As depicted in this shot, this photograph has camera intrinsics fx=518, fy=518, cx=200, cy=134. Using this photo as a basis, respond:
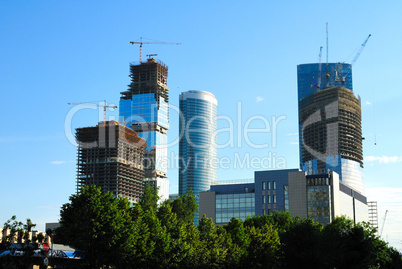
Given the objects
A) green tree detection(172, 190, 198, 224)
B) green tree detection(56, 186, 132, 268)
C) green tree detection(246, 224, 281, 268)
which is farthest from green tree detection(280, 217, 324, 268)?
green tree detection(172, 190, 198, 224)

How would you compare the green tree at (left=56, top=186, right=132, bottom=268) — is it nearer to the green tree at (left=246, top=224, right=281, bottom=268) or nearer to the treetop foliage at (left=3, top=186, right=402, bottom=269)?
the treetop foliage at (left=3, top=186, right=402, bottom=269)

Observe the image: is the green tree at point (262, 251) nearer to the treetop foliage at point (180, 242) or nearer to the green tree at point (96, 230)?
the treetop foliage at point (180, 242)

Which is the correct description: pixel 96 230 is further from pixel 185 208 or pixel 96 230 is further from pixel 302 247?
pixel 185 208

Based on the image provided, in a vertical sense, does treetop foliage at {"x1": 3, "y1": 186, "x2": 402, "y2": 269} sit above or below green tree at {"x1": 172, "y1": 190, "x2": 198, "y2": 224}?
below

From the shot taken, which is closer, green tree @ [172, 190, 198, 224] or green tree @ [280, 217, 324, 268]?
green tree @ [280, 217, 324, 268]

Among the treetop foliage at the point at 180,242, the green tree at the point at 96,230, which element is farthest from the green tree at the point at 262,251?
the green tree at the point at 96,230

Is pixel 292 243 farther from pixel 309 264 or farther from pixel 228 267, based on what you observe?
pixel 228 267

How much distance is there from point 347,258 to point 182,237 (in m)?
31.3

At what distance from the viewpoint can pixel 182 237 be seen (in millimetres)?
101625

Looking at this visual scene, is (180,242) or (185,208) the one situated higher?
(185,208)

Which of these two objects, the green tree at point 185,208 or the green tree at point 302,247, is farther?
the green tree at point 185,208

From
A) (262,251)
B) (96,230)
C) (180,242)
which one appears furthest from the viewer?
(262,251)

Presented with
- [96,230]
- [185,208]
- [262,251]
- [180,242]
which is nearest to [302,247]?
[262,251]

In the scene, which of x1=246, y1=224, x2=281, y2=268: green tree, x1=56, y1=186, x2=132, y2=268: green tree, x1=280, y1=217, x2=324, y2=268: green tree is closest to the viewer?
x1=56, y1=186, x2=132, y2=268: green tree
